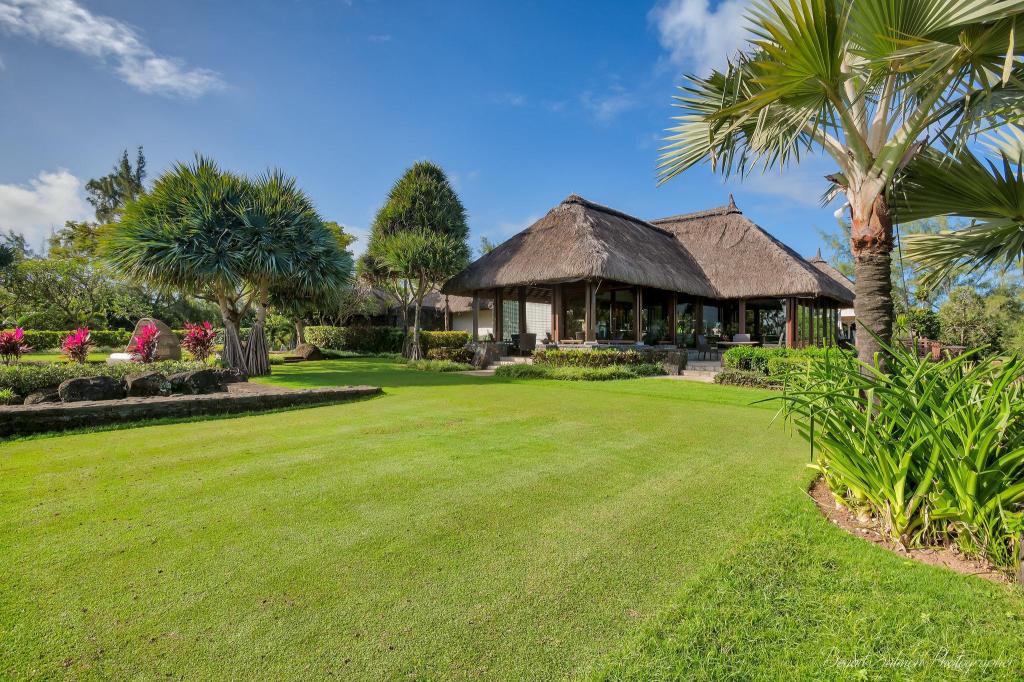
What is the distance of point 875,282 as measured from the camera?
3424 millimetres

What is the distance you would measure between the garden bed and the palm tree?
1116 mm

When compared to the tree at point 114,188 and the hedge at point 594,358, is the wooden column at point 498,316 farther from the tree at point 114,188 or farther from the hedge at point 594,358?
the tree at point 114,188

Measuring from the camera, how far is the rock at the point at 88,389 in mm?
6199

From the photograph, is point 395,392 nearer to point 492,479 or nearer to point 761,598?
point 492,479

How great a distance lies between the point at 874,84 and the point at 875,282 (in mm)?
1373

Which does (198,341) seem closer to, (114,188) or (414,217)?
(414,217)

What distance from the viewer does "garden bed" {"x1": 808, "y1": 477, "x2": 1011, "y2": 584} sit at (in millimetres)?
2223

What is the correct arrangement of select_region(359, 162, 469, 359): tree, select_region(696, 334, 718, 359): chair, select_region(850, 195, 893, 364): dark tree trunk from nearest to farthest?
select_region(850, 195, 893, 364): dark tree trunk → select_region(696, 334, 718, 359): chair → select_region(359, 162, 469, 359): tree

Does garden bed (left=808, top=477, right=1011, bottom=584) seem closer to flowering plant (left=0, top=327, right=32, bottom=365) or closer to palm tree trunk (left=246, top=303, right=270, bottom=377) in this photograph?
palm tree trunk (left=246, top=303, right=270, bottom=377)

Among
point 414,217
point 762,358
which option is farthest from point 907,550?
point 414,217

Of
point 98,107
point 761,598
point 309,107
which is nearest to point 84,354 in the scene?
point 98,107

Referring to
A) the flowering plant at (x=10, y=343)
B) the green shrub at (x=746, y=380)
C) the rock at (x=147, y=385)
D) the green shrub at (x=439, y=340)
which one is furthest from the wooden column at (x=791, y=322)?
the flowering plant at (x=10, y=343)

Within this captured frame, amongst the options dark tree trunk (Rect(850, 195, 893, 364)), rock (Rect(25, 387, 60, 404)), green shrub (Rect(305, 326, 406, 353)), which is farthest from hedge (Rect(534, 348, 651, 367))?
green shrub (Rect(305, 326, 406, 353))

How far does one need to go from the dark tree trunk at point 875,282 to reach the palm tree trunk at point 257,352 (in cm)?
1335
